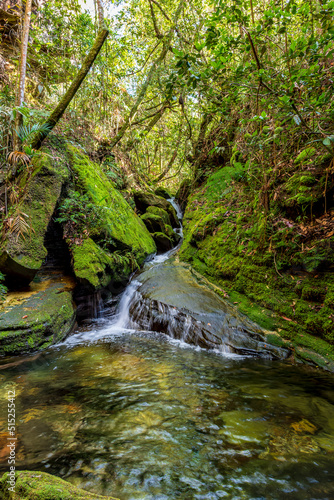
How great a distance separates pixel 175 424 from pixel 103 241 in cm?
464

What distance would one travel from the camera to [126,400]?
248cm

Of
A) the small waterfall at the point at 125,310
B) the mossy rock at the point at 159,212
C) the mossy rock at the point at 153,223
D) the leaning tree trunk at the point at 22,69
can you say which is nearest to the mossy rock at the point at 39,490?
the small waterfall at the point at 125,310

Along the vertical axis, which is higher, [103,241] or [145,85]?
[145,85]

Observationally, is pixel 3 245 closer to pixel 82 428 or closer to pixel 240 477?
pixel 82 428

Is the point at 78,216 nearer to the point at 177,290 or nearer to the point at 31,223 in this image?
the point at 31,223

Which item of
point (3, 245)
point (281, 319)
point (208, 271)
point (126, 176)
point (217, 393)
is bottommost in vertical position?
point (217, 393)

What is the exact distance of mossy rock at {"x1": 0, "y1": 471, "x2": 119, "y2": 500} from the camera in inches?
41.0

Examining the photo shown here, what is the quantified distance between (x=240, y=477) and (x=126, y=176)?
10112mm

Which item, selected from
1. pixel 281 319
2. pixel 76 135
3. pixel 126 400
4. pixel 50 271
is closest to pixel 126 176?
pixel 76 135

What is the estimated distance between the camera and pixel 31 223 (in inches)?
180

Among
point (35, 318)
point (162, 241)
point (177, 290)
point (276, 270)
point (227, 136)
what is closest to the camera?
point (35, 318)

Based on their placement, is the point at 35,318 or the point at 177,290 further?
the point at 177,290

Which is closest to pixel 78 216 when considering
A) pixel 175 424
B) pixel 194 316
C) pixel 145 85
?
pixel 194 316

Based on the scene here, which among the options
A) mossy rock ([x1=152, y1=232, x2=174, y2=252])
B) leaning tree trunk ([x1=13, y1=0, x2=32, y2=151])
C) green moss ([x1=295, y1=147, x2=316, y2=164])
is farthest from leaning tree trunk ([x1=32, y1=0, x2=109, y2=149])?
mossy rock ([x1=152, y1=232, x2=174, y2=252])
